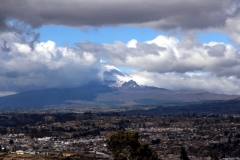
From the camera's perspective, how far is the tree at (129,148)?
5862 cm

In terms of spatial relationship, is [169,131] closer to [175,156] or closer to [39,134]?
[39,134]

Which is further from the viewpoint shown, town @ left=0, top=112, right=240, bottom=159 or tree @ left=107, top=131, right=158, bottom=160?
town @ left=0, top=112, right=240, bottom=159

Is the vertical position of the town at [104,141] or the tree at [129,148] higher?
the tree at [129,148]

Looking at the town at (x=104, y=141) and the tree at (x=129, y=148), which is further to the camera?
the town at (x=104, y=141)

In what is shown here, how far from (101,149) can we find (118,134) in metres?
77.9

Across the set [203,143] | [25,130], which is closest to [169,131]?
[203,143]

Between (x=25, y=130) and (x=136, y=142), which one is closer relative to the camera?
(x=136, y=142)

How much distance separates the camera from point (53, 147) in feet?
465

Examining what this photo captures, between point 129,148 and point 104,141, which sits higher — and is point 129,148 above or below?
above

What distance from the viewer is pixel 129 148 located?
60.0 m

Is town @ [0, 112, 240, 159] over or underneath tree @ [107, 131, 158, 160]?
underneath

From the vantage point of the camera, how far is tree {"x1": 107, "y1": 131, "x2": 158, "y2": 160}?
192ft

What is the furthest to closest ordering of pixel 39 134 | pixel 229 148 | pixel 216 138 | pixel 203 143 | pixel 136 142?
pixel 39 134 < pixel 216 138 < pixel 203 143 < pixel 229 148 < pixel 136 142

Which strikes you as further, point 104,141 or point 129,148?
point 104,141
